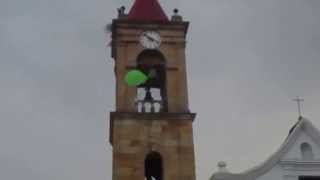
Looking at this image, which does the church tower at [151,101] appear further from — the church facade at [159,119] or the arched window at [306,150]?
the arched window at [306,150]

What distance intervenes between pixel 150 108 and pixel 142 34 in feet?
8.35

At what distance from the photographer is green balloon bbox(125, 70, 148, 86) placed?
91.8 ft

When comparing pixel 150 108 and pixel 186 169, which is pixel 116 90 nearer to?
pixel 150 108

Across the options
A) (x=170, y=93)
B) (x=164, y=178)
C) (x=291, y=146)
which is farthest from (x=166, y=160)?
(x=291, y=146)

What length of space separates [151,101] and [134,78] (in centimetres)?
103

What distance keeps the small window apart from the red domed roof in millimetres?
6808

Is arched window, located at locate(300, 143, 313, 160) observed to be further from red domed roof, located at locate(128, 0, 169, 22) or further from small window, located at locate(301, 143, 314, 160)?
red domed roof, located at locate(128, 0, 169, 22)

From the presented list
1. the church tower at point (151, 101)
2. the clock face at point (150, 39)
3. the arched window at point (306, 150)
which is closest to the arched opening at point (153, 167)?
the church tower at point (151, 101)

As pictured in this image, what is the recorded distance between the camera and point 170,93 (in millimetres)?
28281

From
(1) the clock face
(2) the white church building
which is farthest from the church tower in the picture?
(2) the white church building

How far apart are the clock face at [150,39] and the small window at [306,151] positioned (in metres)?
6.35

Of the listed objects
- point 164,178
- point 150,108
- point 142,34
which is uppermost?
point 142,34

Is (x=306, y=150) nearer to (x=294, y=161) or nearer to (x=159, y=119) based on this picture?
(x=294, y=161)

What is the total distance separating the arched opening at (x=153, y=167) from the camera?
1076 inches
